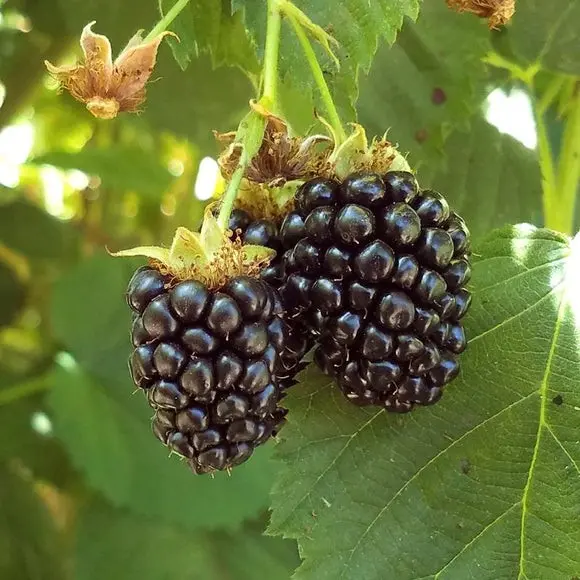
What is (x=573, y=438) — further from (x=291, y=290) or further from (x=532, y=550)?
(x=291, y=290)

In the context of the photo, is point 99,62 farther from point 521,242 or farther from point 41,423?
point 41,423

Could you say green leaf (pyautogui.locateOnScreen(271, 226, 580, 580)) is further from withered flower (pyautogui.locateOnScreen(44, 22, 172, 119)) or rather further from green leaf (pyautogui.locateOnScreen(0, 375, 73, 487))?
green leaf (pyautogui.locateOnScreen(0, 375, 73, 487))

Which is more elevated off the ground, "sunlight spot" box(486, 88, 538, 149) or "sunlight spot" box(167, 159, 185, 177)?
"sunlight spot" box(486, 88, 538, 149)

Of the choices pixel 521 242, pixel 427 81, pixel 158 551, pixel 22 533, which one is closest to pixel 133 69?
pixel 521 242

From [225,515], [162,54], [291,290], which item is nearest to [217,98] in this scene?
[162,54]

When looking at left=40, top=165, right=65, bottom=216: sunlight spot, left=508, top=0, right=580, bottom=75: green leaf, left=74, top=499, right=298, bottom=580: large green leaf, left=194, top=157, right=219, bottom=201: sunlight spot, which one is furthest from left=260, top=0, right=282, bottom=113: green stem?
left=40, top=165, right=65, bottom=216: sunlight spot

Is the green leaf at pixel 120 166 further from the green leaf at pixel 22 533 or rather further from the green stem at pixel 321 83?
the green stem at pixel 321 83

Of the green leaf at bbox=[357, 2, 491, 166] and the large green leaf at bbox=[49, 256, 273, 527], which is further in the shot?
the large green leaf at bbox=[49, 256, 273, 527]

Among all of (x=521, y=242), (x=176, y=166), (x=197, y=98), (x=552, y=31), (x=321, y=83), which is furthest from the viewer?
(x=176, y=166)
